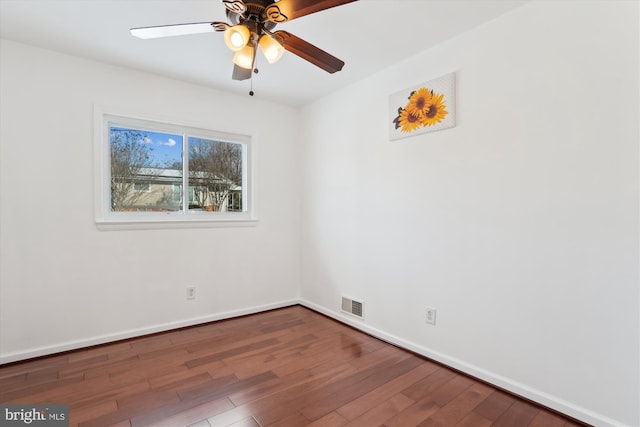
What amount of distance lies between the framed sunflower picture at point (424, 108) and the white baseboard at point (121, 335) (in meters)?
2.39

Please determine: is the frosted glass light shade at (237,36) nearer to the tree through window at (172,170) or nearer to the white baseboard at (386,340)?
the tree through window at (172,170)

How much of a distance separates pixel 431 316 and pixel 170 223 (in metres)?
2.47

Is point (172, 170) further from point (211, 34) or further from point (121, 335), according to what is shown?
point (121, 335)

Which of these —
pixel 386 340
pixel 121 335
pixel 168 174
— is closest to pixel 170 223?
pixel 168 174

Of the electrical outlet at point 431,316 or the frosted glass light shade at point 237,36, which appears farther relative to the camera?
the electrical outlet at point 431,316

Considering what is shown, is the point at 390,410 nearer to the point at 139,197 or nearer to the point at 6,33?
the point at 139,197

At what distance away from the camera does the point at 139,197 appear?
295cm

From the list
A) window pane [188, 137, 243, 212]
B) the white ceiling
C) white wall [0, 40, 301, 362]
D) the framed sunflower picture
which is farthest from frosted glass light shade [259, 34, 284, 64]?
window pane [188, 137, 243, 212]

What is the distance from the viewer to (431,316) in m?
2.43

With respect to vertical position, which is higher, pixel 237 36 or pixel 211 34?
pixel 211 34

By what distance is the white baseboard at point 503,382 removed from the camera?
1.67 meters

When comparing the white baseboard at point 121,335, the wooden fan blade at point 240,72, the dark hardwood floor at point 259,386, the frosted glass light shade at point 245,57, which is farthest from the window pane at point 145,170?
the frosted glass light shade at point 245,57

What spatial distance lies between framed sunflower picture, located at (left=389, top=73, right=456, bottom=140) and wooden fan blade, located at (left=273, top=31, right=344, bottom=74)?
932 millimetres

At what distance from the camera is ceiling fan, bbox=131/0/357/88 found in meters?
1.37
